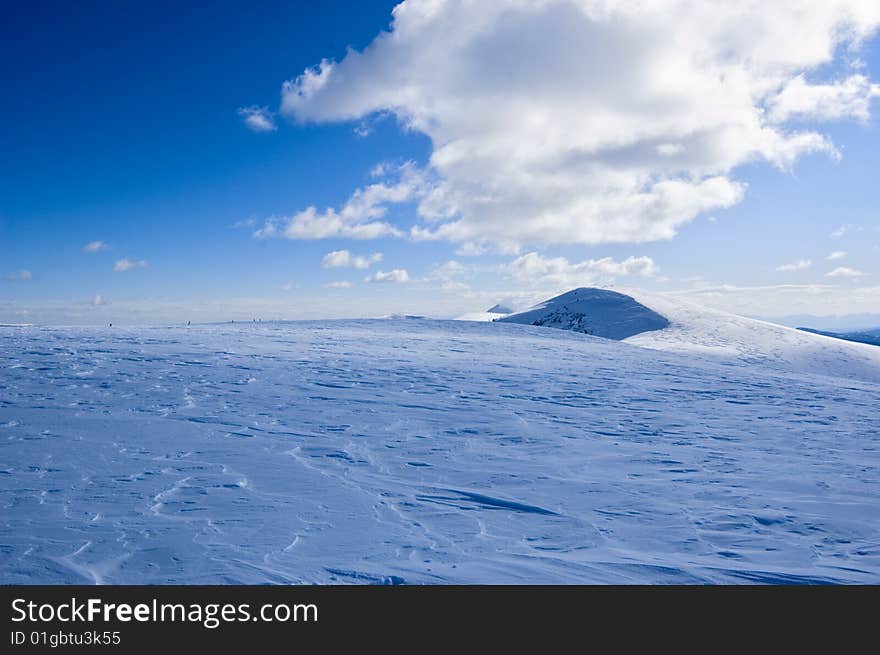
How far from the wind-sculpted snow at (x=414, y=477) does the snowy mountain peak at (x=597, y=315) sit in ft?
177

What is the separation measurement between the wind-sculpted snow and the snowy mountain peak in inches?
2121

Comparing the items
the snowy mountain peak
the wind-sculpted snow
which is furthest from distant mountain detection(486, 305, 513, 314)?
the wind-sculpted snow

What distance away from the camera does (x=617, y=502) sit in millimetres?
A: 5191

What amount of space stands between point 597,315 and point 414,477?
74.6 m

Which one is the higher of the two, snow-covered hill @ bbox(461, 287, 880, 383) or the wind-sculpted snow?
snow-covered hill @ bbox(461, 287, 880, 383)

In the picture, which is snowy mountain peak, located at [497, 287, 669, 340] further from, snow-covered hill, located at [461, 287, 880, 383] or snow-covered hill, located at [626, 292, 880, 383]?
snow-covered hill, located at [626, 292, 880, 383]

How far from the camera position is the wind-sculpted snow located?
3809mm

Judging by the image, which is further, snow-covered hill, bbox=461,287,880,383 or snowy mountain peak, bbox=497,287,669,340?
snowy mountain peak, bbox=497,287,669,340

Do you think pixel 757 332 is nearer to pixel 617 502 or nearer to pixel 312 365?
pixel 312 365

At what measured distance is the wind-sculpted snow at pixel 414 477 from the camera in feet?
12.5
